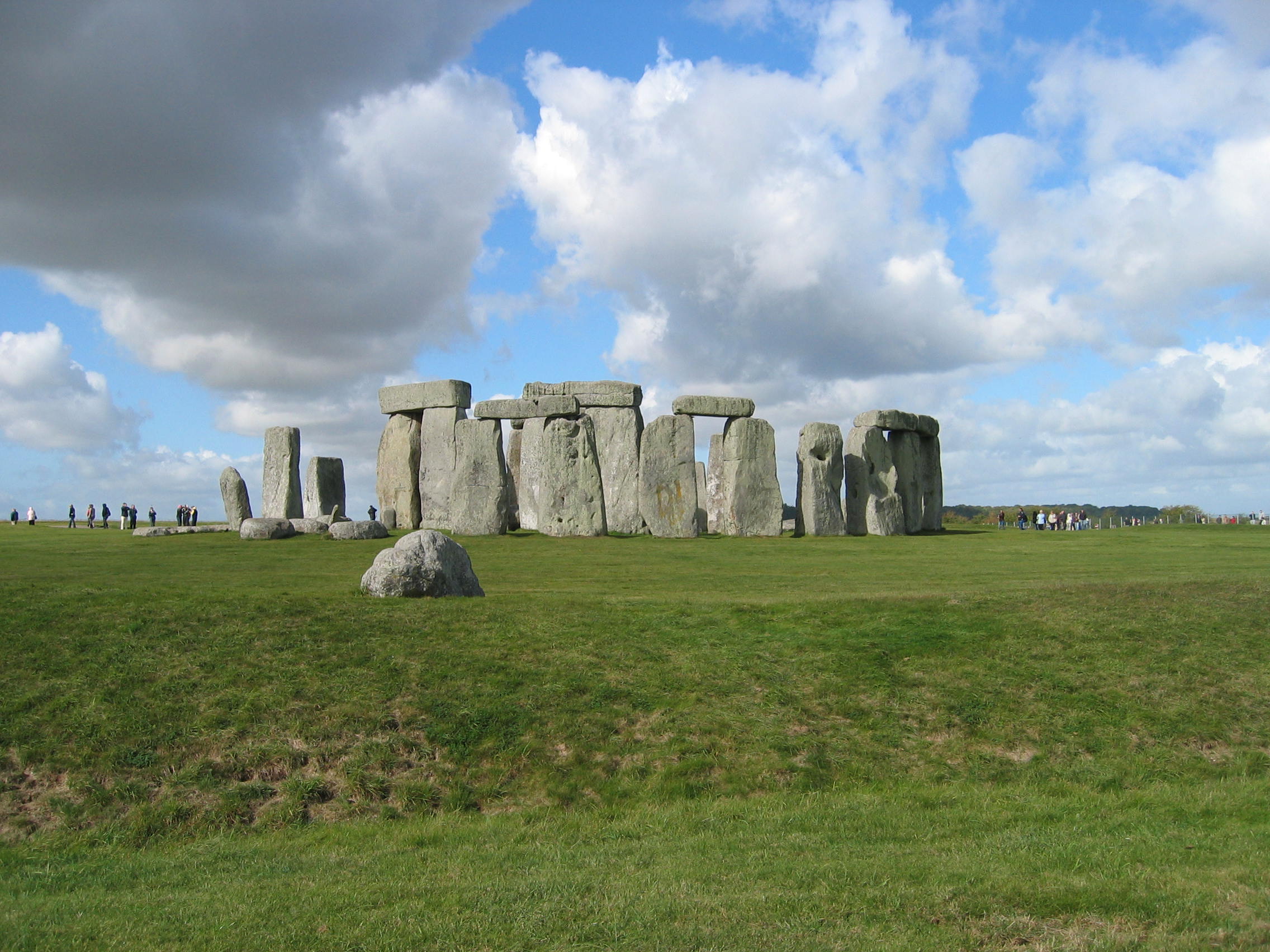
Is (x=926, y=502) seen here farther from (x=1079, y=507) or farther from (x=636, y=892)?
(x=636, y=892)

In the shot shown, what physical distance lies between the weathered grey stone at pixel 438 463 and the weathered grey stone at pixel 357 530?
476 cm

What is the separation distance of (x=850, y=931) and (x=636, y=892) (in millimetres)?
1274

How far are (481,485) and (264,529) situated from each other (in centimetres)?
525

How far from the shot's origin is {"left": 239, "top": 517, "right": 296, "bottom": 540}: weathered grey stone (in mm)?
24844

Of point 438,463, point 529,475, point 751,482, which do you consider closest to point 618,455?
point 529,475

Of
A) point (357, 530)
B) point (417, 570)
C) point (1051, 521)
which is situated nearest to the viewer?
point (417, 570)

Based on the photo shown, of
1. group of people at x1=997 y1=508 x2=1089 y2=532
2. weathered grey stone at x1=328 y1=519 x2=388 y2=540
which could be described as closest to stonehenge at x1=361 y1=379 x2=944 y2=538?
weathered grey stone at x1=328 y1=519 x2=388 y2=540

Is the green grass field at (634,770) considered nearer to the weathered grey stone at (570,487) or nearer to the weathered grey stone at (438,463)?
the weathered grey stone at (570,487)

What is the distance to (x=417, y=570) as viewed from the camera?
12.7m

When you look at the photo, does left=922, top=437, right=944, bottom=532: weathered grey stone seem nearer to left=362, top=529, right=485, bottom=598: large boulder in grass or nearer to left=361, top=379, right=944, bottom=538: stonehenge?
left=361, top=379, right=944, bottom=538: stonehenge

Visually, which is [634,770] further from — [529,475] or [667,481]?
[529,475]

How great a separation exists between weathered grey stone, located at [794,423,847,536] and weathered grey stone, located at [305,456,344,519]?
13065 millimetres

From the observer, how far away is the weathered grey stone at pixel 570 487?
26.7 meters

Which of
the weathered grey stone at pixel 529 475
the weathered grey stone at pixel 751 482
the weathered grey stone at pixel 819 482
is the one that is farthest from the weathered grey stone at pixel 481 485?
the weathered grey stone at pixel 819 482
